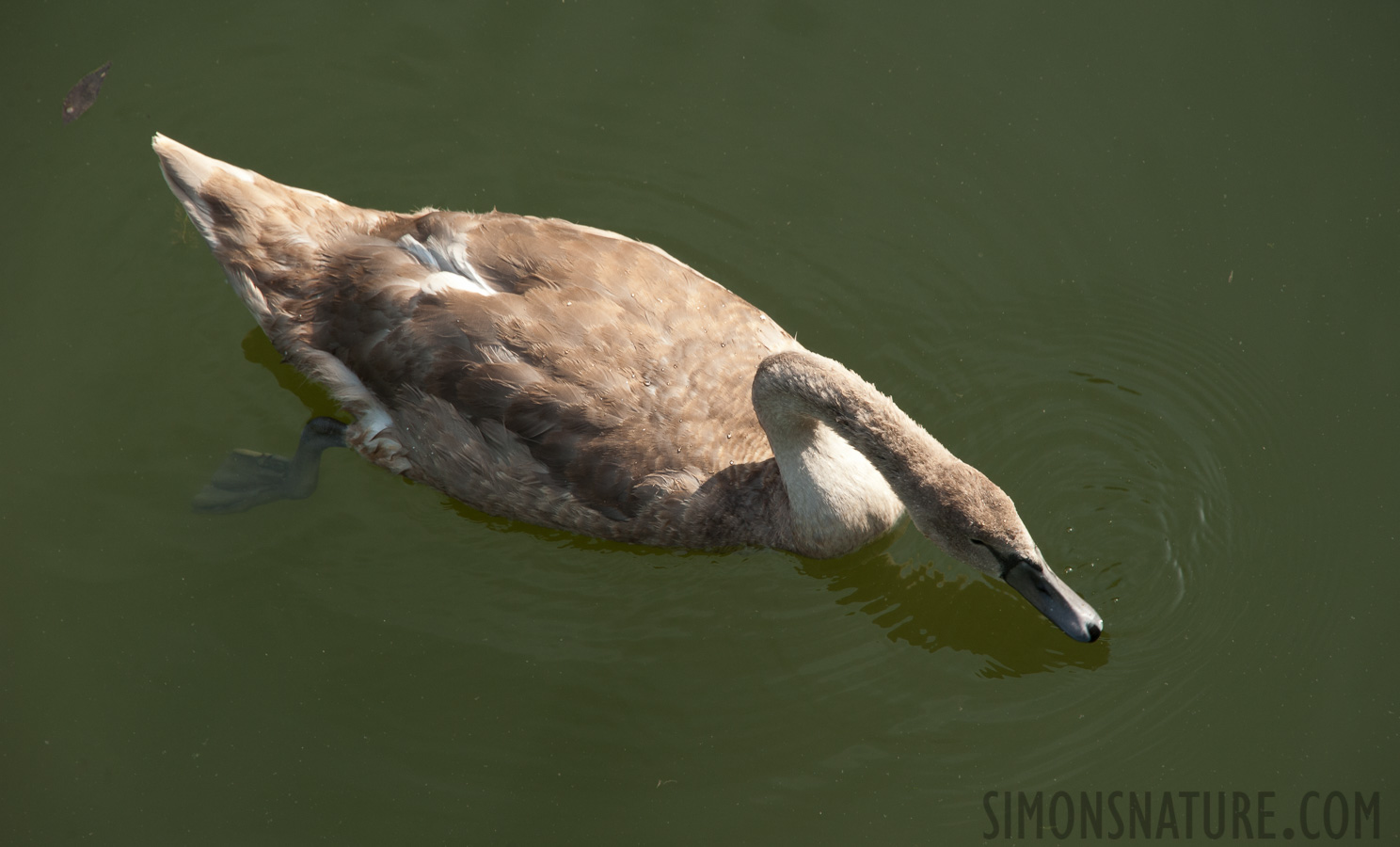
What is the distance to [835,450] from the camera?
6.04 meters

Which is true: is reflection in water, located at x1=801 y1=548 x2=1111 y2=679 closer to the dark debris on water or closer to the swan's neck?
the swan's neck

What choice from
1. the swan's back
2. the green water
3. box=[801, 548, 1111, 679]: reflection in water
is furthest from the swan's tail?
box=[801, 548, 1111, 679]: reflection in water

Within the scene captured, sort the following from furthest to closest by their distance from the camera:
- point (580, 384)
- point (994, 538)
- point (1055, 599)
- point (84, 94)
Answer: point (84, 94), point (580, 384), point (1055, 599), point (994, 538)

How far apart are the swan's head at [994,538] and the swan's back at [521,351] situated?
3.30 feet

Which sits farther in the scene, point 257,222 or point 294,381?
point 294,381

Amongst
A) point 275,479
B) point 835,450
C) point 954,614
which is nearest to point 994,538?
point 835,450

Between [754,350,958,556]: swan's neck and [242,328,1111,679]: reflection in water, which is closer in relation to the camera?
[754,350,958,556]: swan's neck

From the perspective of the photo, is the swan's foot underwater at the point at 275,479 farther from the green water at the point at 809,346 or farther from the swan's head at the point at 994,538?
the swan's head at the point at 994,538

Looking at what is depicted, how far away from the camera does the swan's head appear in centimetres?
528

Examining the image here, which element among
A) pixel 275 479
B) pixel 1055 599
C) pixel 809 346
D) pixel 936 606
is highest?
pixel 809 346

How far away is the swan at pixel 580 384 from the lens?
219 inches

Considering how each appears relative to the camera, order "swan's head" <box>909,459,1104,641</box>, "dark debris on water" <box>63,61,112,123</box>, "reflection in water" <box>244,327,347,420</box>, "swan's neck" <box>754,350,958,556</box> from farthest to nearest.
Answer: "dark debris on water" <box>63,61,112,123</box>
"reflection in water" <box>244,327,347,420</box>
"swan's neck" <box>754,350,958,556</box>
"swan's head" <box>909,459,1104,641</box>

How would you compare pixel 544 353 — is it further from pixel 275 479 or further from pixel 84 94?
pixel 84 94

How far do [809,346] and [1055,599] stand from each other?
2394 millimetres
